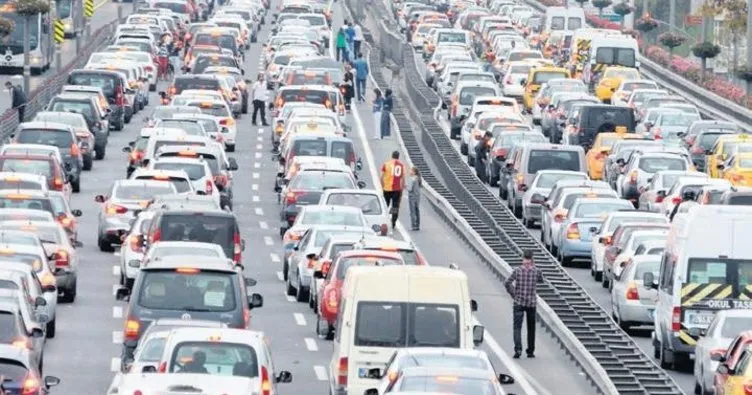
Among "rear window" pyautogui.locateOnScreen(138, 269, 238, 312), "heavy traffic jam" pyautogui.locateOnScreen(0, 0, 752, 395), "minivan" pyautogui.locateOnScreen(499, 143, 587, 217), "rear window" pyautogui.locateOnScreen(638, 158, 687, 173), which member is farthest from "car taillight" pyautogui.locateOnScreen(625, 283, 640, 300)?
"minivan" pyautogui.locateOnScreen(499, 143, 587, 217)

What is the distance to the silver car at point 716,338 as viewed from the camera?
31.7 meters

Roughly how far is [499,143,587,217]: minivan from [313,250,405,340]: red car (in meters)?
18.9

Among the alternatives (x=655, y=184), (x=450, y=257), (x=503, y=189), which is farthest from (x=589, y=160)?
(x=450, y=257)

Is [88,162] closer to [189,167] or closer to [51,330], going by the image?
[189,167]

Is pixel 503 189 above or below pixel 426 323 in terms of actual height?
below

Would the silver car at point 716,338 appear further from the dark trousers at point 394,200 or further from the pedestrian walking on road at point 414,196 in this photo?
the pedestrian walking on road at point 414,196

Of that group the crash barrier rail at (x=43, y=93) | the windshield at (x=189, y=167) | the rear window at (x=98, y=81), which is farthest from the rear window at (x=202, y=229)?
the rear window at (x=98, y=81)

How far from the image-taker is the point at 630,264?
39.7 m

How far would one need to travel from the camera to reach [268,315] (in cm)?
4066

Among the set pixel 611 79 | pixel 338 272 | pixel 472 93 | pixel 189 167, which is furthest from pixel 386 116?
pixel 338 272

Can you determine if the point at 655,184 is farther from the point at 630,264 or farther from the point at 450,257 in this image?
the point at 630,264

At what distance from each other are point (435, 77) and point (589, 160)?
A: 2871cm

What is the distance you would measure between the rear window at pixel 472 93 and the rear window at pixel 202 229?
3517cm

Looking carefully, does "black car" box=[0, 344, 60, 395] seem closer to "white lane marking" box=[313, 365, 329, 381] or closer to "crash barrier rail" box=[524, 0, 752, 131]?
"white lane marking" box=[313, 365, 329, 381]
